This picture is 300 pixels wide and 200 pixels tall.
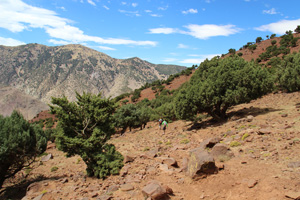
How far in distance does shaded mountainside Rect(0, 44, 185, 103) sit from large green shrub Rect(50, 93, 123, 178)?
137 m

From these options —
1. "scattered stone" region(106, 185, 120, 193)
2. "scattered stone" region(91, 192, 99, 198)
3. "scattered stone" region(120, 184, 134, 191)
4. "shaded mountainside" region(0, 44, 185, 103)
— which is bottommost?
"scattered stone" region(91, 192, 99, 198)

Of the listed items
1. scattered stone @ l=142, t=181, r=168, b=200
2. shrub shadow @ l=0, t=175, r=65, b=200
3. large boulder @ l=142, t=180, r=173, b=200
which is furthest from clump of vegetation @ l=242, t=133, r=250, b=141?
shrub shadow @ l=0, t=175, r=65, b=200

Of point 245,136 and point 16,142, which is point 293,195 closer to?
point 245,136

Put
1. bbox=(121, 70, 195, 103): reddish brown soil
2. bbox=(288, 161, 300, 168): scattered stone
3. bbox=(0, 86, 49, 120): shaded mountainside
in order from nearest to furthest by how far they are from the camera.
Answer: bbox=(288, 161, 300, 168): scattered stone, bbox=(121, 70, 195, 103): reddish brown soil, bbox=(0, 86, 49, 120): shaded mountainside

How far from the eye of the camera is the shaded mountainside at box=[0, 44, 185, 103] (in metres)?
151

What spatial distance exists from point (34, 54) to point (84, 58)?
48.8 m

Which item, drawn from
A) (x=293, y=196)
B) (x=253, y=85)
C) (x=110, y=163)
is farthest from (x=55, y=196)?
(x=253, y=85)

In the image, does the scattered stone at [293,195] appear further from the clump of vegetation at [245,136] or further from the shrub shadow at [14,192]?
the shrub shadow at [14,192]

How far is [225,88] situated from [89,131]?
14126 mm

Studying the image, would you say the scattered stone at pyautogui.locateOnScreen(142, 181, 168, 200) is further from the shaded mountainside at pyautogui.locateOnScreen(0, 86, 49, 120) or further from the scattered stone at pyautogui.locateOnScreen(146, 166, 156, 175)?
the shaded mountainside at pyautogui.locateOnScreen(0, 86, 49, 120)

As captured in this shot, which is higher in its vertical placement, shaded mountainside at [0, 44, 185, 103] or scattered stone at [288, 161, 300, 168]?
shaded mountainside at [0, 44, 185, 103]

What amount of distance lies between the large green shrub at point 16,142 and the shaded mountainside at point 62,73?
135 meters

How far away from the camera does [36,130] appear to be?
14.4 m

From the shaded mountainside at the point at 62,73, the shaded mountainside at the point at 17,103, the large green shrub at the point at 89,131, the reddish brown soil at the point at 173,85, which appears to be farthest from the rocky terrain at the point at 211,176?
the shaded mountainside at the point at 62,73
